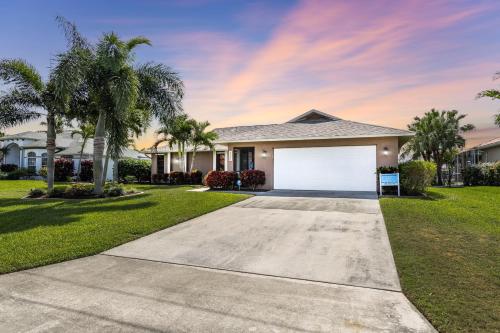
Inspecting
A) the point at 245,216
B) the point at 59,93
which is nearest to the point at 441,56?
the point at 245,216

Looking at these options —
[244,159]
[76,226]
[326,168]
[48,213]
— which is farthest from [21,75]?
[326,168]

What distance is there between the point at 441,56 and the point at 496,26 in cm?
187

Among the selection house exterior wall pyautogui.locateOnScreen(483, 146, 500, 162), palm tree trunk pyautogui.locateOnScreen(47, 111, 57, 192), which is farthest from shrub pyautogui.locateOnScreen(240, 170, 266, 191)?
house exterior wall pyautogui.locateOnScreen(483, 146, 500, 162)

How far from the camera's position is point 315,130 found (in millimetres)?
15859

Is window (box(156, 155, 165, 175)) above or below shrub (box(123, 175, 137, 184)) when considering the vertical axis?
above

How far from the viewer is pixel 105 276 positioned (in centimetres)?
405

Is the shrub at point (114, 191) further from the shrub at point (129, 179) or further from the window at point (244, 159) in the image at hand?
the shrub at point (129, 179)

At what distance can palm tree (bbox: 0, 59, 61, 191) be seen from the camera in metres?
12.6

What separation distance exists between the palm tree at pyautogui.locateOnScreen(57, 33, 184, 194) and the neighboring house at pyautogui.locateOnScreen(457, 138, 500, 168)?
987 inches

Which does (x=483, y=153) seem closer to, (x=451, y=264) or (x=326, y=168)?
(x=326, y=168)

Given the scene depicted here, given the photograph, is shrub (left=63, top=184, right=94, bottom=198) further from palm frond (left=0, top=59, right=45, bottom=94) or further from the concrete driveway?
the concrete driveway

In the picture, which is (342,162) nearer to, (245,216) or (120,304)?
(245,216)

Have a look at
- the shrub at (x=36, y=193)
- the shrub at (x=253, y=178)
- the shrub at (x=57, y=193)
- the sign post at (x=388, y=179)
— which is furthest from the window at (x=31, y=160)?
the sign post at (x=388, y=179)

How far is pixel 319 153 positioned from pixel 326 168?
875 mm
